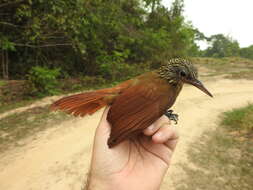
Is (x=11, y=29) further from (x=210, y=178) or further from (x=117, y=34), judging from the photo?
(x=210, y=178)

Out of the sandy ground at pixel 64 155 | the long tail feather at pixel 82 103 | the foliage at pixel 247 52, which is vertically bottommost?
the sandy ground at pixel 64 155

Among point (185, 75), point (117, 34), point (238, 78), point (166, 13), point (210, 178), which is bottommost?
point (210, 178)

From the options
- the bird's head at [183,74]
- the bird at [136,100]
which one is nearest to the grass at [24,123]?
the bird at [136,100]

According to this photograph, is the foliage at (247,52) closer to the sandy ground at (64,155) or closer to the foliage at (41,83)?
the sandy ground at (64,155)

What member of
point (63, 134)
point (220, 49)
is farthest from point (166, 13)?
point (220, 49)

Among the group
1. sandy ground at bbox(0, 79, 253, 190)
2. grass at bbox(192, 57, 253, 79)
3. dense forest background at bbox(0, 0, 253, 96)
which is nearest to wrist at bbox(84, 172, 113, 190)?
sandy ground at bbox(0, 79, 253, 190)

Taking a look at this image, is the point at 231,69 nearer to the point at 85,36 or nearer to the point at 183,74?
the point at 85,36

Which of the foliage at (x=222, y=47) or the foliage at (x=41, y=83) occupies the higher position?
the foliage at (x=222, y=47)
